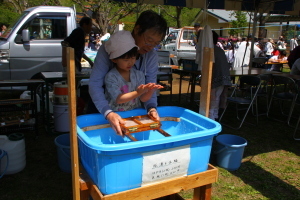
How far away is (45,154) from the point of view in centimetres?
328

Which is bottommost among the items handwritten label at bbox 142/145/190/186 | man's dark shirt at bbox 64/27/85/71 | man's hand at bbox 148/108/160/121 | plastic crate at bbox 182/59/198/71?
handwritten label at bbox 142/145/190/186

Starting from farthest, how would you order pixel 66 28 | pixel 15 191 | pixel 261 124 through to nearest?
pixel 66 28 → pixel 261 124 → pixel 15 191

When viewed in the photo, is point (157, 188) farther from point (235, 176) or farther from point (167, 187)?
point (235, 176)

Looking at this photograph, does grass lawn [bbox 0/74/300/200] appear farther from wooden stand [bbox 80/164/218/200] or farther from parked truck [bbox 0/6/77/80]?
parked truck [bbox 0/6/77/80]

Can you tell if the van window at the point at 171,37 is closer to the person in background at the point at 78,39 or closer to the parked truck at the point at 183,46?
the parked truck at the point at 183,46

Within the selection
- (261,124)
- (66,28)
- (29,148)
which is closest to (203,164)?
(29,148)

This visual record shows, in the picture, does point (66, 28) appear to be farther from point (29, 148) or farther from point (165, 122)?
point (165, 122)

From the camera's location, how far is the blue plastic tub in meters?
1.14

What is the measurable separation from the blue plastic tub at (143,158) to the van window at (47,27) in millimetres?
4439

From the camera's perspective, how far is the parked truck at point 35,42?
5164 mm

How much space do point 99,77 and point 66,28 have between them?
4.41 metres

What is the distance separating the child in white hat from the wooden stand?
1.48 ft

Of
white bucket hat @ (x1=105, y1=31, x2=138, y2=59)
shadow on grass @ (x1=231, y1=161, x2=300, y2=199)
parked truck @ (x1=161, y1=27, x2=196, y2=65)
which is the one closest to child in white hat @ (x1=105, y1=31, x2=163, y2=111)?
white bucket hat @ (x1=105, y1=31, x2=138, y2=59)

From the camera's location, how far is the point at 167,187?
133 cm
